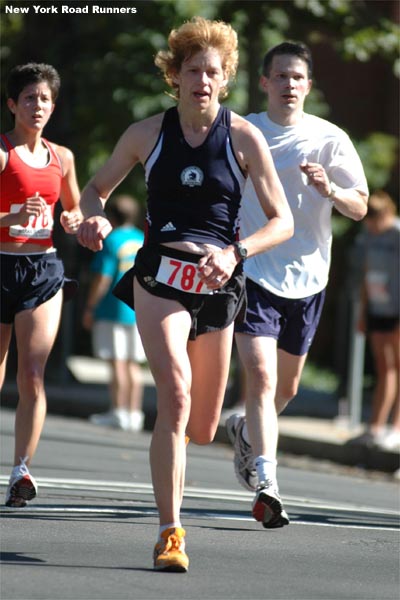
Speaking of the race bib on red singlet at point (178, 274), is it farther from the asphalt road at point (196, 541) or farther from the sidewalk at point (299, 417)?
the sidewalk at point (299, 417)

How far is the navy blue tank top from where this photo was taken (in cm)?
618

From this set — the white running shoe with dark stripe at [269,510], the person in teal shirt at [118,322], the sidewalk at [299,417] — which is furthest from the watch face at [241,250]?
the person in teal shirt at [118,322]

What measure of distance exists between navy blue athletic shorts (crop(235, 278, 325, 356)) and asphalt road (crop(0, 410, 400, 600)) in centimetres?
93

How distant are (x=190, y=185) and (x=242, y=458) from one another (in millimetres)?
2042

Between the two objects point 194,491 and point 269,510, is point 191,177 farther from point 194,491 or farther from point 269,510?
point 194,491

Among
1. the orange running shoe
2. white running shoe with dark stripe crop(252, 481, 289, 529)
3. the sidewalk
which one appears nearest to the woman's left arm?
white running shoe with dark stripe crop(252, 481, 289, 529)

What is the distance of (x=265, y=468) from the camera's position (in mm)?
6930

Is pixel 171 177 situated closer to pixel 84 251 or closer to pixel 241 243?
pixel 241 243

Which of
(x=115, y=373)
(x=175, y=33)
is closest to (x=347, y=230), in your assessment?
(x=115, y=373)

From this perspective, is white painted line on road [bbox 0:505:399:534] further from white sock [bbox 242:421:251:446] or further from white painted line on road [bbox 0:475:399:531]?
white sock [bbox 242:421:251:446]

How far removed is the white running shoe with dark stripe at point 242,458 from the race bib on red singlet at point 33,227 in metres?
1.51

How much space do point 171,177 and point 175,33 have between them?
2.03 feet

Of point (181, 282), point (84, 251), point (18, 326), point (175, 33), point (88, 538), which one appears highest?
point (175, 33)

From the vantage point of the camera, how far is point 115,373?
13953 mm
